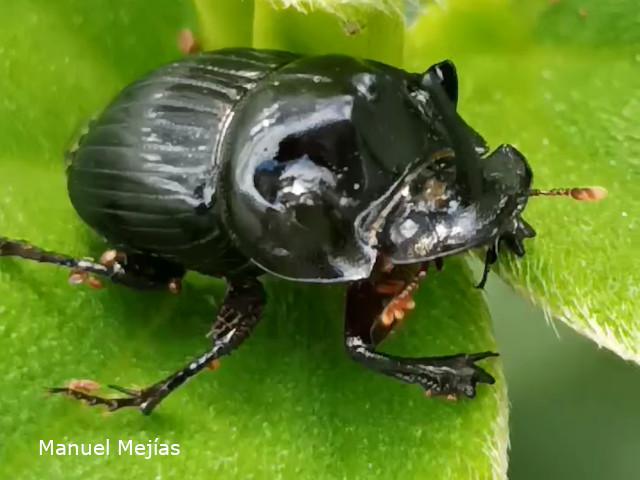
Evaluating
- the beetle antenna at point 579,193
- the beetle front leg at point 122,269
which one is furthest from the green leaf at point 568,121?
the beetle front leg at point 122,269

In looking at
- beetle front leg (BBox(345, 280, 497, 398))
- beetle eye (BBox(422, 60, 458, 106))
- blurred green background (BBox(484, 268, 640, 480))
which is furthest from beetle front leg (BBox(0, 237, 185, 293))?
blurred green background (BBox(484, 268, 640, 480))

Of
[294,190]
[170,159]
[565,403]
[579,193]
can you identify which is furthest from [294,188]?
[565,403]

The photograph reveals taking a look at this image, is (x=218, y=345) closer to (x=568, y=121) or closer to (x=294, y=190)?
(x=294, y=190)

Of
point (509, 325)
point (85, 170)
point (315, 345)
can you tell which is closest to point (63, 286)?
point (85, 170)

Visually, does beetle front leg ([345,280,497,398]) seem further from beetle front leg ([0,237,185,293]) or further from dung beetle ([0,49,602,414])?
beetle front leg ([0,237,185,293])

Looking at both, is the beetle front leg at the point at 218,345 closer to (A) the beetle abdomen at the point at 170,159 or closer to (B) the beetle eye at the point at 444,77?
(A) the beetle abdomen at the point at 170,159
